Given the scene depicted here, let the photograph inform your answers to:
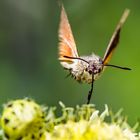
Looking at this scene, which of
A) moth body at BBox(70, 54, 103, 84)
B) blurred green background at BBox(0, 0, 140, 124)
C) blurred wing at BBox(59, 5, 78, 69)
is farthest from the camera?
blurred green background at BBox(0, 0, 140, 124)

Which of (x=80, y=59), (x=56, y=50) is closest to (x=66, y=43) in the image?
(x=80, y=59)

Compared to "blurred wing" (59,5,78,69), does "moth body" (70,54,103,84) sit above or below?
below

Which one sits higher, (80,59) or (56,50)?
(80,59)

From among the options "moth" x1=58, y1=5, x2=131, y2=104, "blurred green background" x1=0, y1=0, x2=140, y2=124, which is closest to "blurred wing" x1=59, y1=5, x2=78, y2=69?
"moth" x1=58, y1=5, x2=131, y2=104

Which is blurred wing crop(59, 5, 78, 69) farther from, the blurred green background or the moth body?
the blurred green background

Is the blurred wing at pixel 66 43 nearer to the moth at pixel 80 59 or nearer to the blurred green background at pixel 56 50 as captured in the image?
the moth at pixel 80 59

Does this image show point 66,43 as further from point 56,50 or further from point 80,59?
point 56,50
